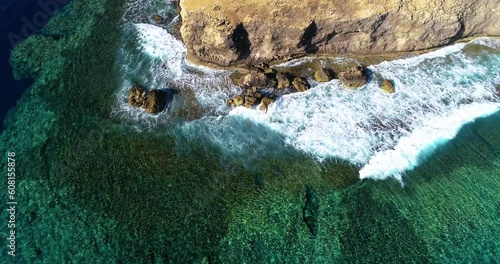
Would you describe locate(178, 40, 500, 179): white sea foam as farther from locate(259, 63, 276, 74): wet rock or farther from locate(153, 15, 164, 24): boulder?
locate(153, 15, 164, 24): boulder

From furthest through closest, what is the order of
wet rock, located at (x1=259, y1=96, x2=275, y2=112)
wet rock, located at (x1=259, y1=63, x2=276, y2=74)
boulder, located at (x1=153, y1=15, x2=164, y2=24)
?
boulder, located at (x1=153, y1=15, x2=164, y2=24) → wet rock, located at (x1=259, y1=63, x2=276, y2=74) → wet rock, located at (x1=259, y1=96, x2=275, y2=112)

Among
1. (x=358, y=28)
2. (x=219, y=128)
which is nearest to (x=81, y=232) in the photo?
(x=219, y=128)

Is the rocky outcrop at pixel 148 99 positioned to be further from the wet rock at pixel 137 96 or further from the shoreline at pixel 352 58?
the shoreline at pixel 352 58

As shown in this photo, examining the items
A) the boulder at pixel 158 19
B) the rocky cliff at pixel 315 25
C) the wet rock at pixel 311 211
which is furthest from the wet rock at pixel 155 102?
the wet rock at pixel 311 211

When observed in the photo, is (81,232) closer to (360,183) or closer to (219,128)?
(219,128)

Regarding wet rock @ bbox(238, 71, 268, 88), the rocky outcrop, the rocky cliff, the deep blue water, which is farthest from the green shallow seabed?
the rocky cliff

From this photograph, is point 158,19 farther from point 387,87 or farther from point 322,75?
point 387,87

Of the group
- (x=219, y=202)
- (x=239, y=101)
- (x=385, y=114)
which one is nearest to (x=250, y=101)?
(x=239, y=101)
